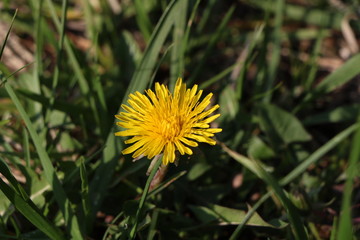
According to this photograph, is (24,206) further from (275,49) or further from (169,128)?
(275,49)

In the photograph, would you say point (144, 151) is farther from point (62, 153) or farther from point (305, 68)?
point (305, 68)

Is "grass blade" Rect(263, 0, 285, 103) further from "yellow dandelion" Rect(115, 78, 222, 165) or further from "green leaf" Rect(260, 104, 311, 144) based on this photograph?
"yellow dandelion" Rect(115, 78, 222, 165)

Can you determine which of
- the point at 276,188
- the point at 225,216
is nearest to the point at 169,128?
the point at 276,188

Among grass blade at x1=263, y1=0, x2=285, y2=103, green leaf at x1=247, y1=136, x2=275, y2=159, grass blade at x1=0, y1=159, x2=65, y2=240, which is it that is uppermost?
grass blade at x1=263, y1=0, x2=285, y2=103

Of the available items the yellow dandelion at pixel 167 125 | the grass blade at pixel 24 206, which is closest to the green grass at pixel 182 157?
the grass blade at pixel 24 206

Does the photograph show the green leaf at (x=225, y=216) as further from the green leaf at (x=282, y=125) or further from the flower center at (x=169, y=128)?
the green leaf at (x=282, y=125)

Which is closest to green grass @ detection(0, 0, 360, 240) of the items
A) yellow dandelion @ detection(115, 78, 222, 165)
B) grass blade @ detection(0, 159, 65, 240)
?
grass blade @ detection(0, 159, 65, 240)
